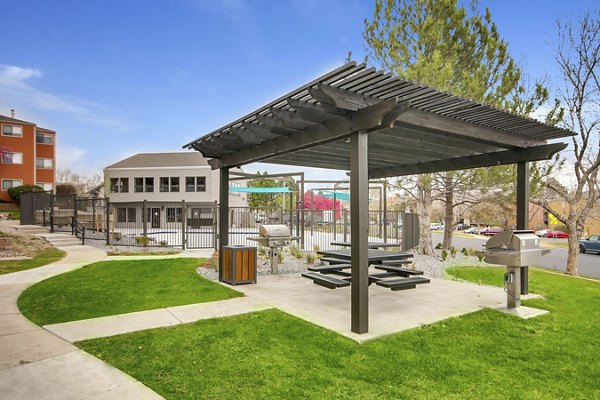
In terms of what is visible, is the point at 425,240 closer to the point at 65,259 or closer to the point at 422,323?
the point at 422,323

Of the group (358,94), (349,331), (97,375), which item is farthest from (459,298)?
(97,375)

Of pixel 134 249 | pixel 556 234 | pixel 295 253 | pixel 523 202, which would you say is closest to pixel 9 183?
pixel 134 249

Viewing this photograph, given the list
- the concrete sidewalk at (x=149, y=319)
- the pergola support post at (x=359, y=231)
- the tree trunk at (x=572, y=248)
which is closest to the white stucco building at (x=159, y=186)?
the tree trunk at (x=572, y=248)

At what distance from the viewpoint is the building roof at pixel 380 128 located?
4.35 metres

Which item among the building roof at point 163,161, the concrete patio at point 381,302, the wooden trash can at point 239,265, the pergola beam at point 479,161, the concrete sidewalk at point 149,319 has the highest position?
the building roof at point 163,161

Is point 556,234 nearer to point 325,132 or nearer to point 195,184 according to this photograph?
point 195,184

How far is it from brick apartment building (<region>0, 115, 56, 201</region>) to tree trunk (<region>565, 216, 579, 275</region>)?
3937cm

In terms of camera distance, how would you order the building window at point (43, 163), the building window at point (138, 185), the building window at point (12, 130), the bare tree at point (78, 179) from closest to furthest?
the building window at point (138, 185) → the building window at point (12, 130) → the building window at point (43, 163) → the bare tree at point (78, 179)

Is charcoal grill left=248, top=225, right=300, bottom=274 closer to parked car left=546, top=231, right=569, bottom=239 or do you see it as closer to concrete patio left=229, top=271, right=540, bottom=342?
concrete patio left=229, top=271, right=540, bottom=342

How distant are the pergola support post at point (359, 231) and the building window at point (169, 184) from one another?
3007cm

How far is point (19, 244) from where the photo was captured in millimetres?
13984

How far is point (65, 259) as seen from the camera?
11883 mm

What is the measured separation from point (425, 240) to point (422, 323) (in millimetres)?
9584

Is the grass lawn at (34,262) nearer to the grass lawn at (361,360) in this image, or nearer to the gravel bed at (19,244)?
the gravel bed at (19,244)
